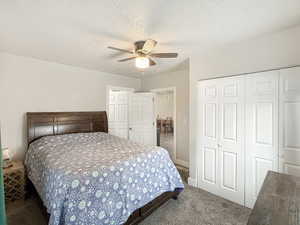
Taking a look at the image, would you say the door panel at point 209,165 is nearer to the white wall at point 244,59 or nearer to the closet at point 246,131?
the closet at point 246,131

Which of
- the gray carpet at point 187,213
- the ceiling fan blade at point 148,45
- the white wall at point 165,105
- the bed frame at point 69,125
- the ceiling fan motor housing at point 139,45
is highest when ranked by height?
the ceiling fan motor housing at point 139,45

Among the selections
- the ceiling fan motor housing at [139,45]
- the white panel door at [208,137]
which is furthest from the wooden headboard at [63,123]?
the white panel door at [208,137]

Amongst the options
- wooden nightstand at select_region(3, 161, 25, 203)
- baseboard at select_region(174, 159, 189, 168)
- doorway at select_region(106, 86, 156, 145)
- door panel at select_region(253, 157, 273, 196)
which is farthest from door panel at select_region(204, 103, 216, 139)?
wooden nightstand at select_region(3, 161, 25, 203)

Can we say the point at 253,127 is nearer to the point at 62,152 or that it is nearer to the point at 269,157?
the point at 269,157

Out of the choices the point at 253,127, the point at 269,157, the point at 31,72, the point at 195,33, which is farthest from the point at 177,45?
the point at 31,72

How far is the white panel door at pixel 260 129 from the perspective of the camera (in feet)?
6.93

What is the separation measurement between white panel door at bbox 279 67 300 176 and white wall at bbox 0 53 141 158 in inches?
144

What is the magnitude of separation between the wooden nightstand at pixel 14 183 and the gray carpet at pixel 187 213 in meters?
0.19

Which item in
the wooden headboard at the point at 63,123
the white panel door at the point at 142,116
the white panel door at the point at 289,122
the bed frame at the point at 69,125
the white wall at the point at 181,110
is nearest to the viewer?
the white panel door at the point at 289,122

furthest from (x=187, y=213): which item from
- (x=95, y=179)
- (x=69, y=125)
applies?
(x=69, y=125)

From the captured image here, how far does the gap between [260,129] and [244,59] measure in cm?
107

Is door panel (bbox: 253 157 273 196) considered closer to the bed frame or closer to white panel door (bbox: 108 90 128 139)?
the bed frame

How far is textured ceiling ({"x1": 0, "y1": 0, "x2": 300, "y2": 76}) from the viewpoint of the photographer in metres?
1.54

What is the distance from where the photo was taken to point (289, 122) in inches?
78.7
